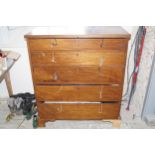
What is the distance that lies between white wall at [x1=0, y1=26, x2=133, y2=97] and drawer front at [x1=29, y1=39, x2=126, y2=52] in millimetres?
687

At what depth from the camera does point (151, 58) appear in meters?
1.94

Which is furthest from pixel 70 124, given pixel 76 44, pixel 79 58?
pixel 76 44

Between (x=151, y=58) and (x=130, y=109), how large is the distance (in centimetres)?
83

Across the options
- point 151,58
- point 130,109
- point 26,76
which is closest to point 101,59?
point 151,58

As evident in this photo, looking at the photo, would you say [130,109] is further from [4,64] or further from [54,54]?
[4,64]

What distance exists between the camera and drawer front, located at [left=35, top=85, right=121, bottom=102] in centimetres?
184

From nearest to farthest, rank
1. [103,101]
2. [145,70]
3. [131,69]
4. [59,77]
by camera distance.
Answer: [59,77] < [103,101] < [145,70] < [131,69]

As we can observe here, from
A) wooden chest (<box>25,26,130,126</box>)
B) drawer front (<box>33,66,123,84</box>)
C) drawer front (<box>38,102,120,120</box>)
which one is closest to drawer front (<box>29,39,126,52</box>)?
wooden chest (<box>25,26,130,126</box>)

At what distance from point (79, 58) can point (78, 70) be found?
126mm

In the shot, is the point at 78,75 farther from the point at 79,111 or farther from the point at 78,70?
the point at 79,111

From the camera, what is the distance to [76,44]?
1615mm

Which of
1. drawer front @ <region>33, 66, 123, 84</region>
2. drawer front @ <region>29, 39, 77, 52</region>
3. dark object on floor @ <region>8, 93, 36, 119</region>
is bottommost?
dark object on floor @ <region>8, 93, 36, 119</region>

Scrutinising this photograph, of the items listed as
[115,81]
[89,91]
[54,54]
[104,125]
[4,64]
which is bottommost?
[104,125]

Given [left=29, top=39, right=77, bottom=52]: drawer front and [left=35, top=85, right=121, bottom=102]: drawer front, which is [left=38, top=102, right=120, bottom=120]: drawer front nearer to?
[left=35, top=85, right=121, bottom=102]: drawer front
